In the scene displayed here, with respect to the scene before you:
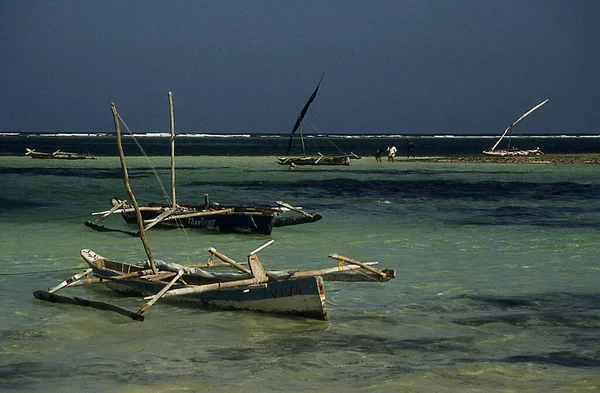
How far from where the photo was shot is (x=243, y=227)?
73.6 ft

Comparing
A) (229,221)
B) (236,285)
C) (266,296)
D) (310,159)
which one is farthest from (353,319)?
(310,159)

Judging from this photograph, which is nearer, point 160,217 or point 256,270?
point 256,270

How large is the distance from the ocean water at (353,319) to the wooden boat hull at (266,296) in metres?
0.16

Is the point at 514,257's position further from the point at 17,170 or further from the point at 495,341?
the point at 17,170

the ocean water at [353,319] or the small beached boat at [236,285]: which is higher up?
the small beached boat at [236,285]

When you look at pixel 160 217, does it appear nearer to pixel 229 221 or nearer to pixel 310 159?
pixel 229 221

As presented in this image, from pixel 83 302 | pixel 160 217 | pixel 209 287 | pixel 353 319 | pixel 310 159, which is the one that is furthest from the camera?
pixel 310 159

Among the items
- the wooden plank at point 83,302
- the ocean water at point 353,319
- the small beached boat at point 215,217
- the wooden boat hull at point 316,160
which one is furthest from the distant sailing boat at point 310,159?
the wooden plank at point 83,302

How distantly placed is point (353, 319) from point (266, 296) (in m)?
1.39

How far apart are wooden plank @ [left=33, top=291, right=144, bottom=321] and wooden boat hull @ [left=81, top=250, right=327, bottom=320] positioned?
63 centimetres

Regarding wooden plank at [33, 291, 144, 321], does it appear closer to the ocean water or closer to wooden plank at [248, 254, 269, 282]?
the ocean water

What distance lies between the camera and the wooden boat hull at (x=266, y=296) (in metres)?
11.4

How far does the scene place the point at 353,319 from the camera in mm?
12180

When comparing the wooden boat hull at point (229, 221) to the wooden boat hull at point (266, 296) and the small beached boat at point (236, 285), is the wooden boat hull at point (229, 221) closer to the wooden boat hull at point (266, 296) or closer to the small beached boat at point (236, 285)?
the small beached boat at point (236, 285)
